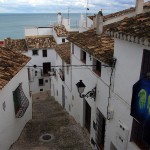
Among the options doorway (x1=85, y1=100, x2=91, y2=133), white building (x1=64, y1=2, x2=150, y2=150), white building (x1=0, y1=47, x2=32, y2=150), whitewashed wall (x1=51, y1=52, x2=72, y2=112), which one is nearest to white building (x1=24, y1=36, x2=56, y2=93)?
whitewashed wall (x1=51, y1=52, x2=72, y2=112)

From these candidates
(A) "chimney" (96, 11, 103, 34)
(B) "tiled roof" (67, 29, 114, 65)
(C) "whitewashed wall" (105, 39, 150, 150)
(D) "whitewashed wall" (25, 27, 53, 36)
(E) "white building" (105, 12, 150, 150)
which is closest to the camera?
(E) "white building" (105, 12, 150, 150)

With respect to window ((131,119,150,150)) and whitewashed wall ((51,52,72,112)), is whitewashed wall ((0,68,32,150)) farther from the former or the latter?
window ((131,119,150,150))

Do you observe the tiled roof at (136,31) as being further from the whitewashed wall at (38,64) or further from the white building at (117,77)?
the whitewashed wall at (38,64)

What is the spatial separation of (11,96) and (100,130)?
573cm

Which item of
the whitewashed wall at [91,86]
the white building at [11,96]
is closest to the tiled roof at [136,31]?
the whitewashed wall at [91,86]

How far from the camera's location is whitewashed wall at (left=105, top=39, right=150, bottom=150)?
7.97m

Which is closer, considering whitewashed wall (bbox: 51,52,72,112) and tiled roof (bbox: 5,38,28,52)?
whitewashed wall (bbox: 51,52,72,112)

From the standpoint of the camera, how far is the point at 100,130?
12.3 meters

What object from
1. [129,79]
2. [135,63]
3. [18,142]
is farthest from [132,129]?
[18,142]

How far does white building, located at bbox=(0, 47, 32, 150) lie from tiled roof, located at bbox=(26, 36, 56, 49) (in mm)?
23345

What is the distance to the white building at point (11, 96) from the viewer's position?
12648 millimetres

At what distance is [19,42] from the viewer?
139ft

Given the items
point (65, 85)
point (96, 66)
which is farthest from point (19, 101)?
point (65, 85)

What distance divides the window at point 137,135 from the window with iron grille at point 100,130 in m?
3.31
